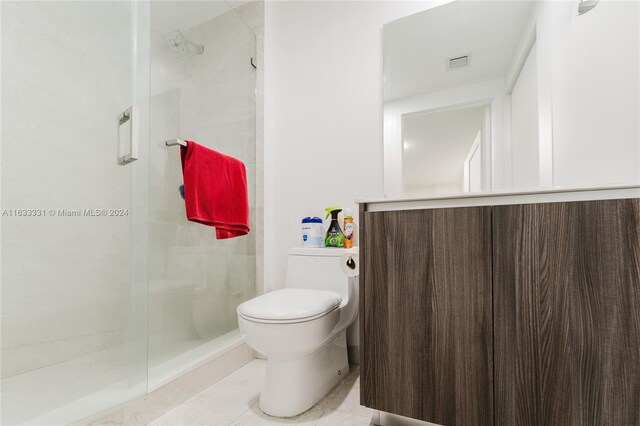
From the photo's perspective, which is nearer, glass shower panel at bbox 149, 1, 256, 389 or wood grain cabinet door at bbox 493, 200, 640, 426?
wood grain cabinet door at bbox 493, 200, 640, 426

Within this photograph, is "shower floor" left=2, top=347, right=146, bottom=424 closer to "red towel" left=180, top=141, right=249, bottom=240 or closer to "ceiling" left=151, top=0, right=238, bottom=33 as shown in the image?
"red towel" left=180, top=141, right=249, bottom=240

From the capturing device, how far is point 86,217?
4.00ft

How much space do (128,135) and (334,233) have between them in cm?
100

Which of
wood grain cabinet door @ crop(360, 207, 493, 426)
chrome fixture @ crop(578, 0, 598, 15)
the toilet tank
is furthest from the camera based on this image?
the toilet tank

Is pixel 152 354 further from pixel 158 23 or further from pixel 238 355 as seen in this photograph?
pixel 158 23

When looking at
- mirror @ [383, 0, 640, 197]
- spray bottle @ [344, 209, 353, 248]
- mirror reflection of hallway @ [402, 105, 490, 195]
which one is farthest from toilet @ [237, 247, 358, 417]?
mirror @ [383, 0, 640, 197]

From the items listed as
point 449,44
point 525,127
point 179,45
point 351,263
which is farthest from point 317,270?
point 179,45

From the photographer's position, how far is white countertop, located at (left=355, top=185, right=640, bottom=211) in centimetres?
77

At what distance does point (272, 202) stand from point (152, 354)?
962 mm

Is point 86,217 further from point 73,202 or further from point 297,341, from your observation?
point 297,341

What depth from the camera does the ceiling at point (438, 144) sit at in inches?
53.8

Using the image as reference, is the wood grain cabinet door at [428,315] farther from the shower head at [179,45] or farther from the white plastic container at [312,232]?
the shower head at [179,45]

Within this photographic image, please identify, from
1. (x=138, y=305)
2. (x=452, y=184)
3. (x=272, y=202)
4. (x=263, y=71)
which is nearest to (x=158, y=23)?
(x=263, y=71)

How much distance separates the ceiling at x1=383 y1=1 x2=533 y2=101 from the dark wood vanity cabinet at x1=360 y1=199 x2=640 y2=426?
82 cm
